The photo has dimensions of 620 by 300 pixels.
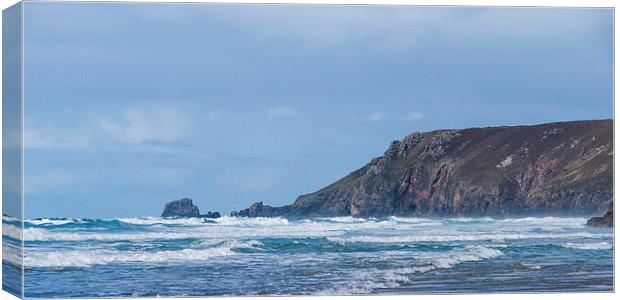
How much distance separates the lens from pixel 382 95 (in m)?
20.2

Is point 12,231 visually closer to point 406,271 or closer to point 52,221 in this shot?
point 52,221

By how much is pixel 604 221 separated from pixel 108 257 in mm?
7120

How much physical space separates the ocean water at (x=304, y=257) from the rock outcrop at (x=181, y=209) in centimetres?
9

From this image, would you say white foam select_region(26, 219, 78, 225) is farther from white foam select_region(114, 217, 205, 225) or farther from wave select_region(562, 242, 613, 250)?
wave select_region(562, 242, 613, 250)

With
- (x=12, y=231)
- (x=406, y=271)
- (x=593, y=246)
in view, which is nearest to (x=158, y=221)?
(x=12, y=231)

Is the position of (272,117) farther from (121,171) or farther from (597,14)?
(597,14)

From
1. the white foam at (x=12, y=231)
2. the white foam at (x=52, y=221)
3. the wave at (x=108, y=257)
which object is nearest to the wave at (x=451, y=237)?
the wave at (x=108, y=257)

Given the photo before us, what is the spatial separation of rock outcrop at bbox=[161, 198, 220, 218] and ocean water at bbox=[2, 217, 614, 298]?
9 centimetres

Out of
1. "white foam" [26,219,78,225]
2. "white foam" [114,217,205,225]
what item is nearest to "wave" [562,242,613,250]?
"white foam" [114,217,205,225]

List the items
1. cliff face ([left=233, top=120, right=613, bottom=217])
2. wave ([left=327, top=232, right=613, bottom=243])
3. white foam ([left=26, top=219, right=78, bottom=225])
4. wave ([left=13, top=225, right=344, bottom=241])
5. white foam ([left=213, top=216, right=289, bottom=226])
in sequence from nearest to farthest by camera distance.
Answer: white foam ([left=26, top=219, right=78, bottom=225]) → wave ([left=13, top=225, right=344, bottom=241]) → white foam ([left=213, top=216, right=289, bottom=226]) → wave ([left=327, top=232, right=613, bottom=243]) → cliff face ([left=233, top=120, right=613, bottom=217])

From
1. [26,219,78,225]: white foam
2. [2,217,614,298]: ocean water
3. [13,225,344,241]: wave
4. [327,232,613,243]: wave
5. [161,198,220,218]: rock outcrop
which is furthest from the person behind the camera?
[327,232,613,243]: wave

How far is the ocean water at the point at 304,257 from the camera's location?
19203 millimetres

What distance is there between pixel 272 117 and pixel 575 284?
4.82 meters

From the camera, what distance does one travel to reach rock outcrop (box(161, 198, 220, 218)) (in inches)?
774
